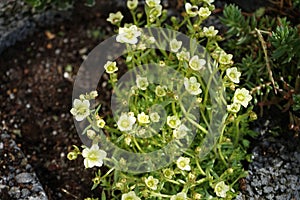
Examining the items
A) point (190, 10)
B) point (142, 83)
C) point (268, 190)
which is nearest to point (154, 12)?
point (190, 10)

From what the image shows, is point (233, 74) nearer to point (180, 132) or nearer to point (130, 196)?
point (180, 132)

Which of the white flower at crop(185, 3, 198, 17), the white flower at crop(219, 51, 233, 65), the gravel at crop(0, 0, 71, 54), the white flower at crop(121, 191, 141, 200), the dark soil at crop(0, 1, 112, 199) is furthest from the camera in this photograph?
the gravel at crop(0, 0, 71, 54)

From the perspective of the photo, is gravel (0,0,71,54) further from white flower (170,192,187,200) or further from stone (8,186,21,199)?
white flower (170,192,187,200)

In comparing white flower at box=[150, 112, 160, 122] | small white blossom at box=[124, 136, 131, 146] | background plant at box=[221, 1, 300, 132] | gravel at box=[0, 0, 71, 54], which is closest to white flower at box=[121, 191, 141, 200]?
small white blossom at box=[124, 136, 131, 146]

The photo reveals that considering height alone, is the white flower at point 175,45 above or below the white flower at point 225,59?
below

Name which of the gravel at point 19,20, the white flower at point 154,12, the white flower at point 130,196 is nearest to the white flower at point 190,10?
the white flower at point 154,12

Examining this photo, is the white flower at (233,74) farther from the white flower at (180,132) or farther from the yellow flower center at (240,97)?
the white flower at (180,132)
